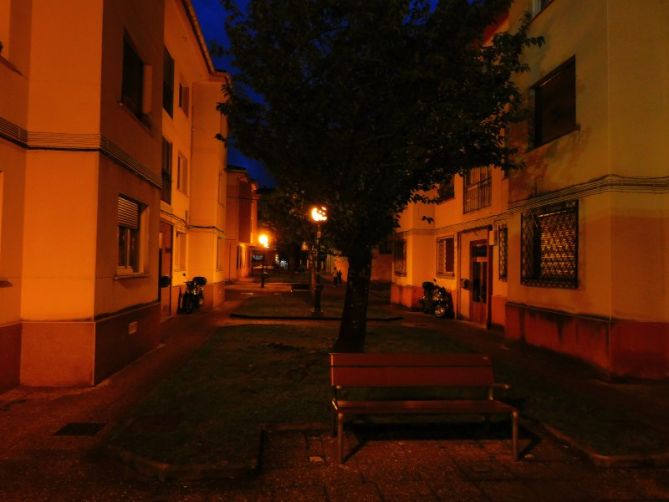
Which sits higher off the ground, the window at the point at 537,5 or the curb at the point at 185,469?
the window at the point at 537,5

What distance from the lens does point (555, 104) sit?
34.7 feet

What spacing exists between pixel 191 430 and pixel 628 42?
873 centimetres

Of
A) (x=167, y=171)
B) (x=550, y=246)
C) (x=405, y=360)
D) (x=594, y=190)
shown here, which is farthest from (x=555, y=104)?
(x=167, y=171)

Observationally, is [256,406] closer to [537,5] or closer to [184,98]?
[537,5]

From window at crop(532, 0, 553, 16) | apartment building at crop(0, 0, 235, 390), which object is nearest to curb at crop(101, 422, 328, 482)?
apartment building at crop(0, 0, 235, 390)

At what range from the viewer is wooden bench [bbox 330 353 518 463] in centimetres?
505

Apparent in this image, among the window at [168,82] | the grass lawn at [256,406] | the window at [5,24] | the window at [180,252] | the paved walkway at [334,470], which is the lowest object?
the paved walkway at [334,470]

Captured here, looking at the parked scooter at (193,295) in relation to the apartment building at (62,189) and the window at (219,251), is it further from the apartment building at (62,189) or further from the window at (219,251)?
the apartment building at (62,189)

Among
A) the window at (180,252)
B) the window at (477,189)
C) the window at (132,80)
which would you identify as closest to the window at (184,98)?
the window at (180,252)

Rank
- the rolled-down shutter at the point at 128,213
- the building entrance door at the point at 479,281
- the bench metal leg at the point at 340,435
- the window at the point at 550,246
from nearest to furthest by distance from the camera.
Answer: the bench metal leg at the point at 340,435 < the rolled-down shutter at the point at 128,213 < the window at the point at 550,246 < the building entrance door at the point at 479,281

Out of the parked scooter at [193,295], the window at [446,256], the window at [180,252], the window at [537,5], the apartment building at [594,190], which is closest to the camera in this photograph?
the apartment building at [594,190]

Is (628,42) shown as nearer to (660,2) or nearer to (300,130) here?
(660,2)

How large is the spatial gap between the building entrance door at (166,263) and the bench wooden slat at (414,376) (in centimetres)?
1052

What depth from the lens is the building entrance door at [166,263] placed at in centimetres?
1470
